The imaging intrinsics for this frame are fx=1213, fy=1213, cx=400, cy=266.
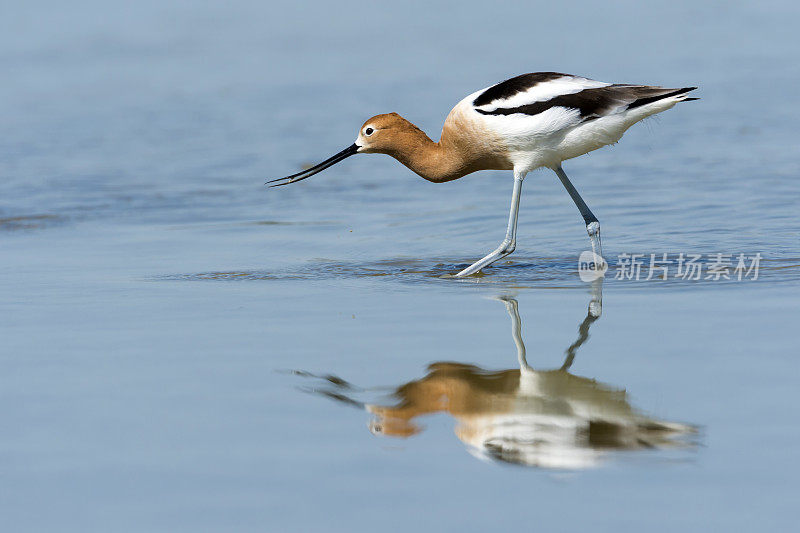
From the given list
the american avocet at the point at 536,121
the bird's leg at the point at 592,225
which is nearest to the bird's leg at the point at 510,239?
the american avocet at the point at 536,121

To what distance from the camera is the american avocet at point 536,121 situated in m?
7.58

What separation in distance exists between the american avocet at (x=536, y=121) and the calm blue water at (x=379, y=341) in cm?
75

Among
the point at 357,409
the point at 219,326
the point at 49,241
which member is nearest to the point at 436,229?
the point at 49,241

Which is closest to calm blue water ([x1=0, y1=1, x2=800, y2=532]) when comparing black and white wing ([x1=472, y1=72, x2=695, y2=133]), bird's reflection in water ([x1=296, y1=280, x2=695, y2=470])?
bird's reflection in water ([x1=296, y1=280, x2=695, y2=470])

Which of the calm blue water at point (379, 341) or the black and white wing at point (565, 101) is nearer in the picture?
the calm blue water at point (379, 341)

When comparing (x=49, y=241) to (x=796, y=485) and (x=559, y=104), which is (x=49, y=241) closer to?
(x=559, y=104)

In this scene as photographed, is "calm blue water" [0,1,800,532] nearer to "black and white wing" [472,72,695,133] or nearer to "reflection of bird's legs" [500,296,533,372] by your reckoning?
"reflection of bird's legs" [500,296,533,372]

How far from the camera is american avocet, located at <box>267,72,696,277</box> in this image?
7.58 meters

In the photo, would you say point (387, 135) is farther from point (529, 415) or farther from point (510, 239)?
point (529, 415)

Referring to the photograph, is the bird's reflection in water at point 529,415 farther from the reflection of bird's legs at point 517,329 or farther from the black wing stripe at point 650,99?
the black wing stripe at point 650,99

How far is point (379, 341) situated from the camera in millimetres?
5855

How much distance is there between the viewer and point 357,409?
190 inches

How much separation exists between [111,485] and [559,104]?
4403mm

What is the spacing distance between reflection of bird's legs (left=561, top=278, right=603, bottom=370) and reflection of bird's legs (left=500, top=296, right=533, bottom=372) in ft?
Result: 0.58
